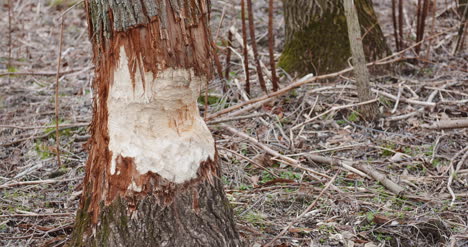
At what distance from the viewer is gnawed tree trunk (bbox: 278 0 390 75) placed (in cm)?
528

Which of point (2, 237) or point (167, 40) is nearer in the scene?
point (167, 40)

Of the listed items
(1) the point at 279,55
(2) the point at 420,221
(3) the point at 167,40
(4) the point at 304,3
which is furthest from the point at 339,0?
(3) the point at 167,40

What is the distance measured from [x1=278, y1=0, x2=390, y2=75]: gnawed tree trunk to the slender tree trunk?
0.66m

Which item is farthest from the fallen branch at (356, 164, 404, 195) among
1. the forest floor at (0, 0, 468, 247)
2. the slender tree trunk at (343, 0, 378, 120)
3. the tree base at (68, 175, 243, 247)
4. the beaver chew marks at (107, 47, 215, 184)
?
the beaver chew marks at (107, 47, 215, 184)

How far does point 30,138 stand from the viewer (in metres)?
4.59

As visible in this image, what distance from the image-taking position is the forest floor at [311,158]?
3.17 m

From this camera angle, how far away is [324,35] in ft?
17.5

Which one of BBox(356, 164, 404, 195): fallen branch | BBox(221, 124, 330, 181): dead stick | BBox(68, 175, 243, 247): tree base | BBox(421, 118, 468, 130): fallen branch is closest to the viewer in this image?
BBox(68, 175, 243, 247): tree base

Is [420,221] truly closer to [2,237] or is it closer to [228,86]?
[2,237]

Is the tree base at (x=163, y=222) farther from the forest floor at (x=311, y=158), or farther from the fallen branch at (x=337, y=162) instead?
the fallen branch at (x=337, y=162)

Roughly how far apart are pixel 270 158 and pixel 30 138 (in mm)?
1937

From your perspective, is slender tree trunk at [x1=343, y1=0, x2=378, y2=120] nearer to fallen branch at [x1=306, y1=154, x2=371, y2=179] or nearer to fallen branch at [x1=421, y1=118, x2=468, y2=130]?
fallen branch at [x1=421, y1=118, x2=468, y2=130]

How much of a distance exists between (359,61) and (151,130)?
2442 mm

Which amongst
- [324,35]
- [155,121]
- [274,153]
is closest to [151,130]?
[155,121]
